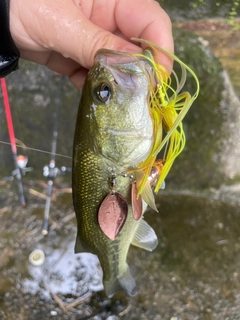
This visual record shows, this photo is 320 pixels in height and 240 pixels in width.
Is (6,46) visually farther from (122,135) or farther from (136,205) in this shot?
(136,205)

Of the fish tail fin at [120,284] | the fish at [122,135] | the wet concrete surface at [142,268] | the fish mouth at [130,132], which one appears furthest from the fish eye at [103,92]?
the wet concrete surface at [142,268]

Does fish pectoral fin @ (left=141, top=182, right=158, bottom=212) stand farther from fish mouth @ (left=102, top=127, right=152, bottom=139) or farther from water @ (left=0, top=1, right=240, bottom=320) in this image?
water @ (left=0, top=1, right=240, bottom=320)

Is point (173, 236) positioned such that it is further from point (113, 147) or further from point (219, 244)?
point (113, 147)

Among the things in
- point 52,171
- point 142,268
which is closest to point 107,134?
point 52,171

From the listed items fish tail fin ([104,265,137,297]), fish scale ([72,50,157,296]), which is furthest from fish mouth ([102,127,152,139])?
fish tail fin ([104,265,137,297])

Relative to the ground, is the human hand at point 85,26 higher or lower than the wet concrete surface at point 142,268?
higher

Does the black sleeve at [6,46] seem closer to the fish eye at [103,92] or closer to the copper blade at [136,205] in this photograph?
the fish eye at [103,92]

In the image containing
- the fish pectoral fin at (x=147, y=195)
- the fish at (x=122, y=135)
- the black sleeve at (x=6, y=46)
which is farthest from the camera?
the black sleeve at (x=6, y=46)
